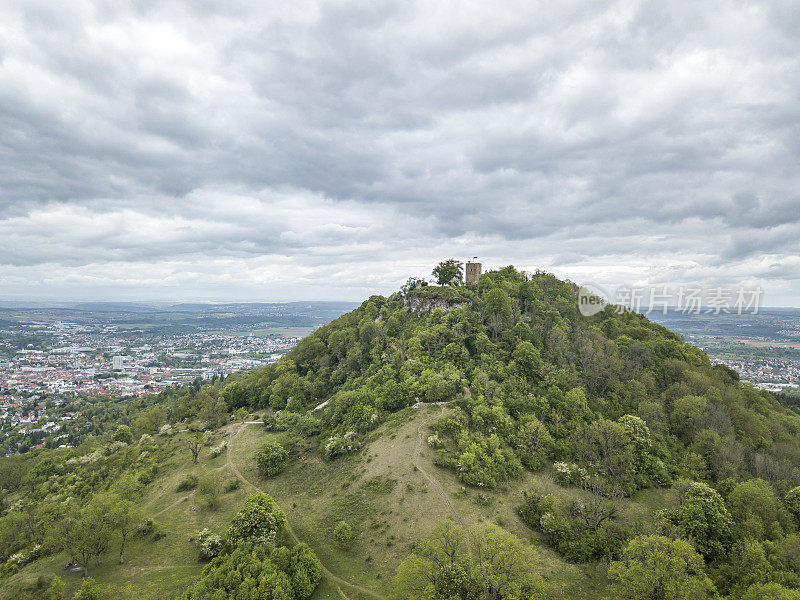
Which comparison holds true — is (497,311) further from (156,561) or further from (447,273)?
(156,561)

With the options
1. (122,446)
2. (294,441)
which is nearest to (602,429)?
(294,441)

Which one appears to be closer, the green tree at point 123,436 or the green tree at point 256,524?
the green tree at point 256,524

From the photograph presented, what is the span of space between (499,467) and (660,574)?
2130cm

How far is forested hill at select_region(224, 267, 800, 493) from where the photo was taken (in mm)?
49531

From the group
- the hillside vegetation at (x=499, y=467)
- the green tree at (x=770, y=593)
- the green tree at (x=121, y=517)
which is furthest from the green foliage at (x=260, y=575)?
the green tree at (x=770, y=593)

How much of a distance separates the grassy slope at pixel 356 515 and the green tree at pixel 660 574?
19.1ft

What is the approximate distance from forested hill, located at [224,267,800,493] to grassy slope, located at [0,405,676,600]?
147 inches

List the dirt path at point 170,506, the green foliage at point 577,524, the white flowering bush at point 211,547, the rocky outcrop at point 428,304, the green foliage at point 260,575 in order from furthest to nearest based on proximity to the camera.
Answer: the rocky outcrop at point 428,304
the dirt path at point 170,506
the white flowering bush at point 211,547
the green foliage at point 577,524
the green foliage at point 260,575

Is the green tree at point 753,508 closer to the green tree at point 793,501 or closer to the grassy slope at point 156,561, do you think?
the green tree at point 793,501

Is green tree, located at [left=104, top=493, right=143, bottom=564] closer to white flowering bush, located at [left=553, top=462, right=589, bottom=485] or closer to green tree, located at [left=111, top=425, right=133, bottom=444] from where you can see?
green tree, located at [left=111, top=425, right=133, bottom=444]

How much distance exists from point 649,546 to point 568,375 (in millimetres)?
40540

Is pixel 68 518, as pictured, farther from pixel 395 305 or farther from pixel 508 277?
pixel 508 277

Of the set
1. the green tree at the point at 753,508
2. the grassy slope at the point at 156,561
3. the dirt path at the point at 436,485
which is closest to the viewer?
the grassy slope at the point at 156,561

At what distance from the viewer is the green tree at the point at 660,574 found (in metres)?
24.8
